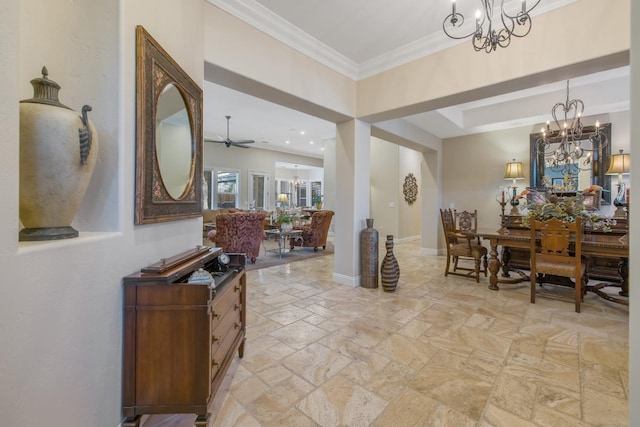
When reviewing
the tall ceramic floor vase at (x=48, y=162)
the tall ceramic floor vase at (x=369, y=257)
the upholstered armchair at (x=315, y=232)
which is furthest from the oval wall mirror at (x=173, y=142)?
the upholstered armchair at (x=315, y=232)

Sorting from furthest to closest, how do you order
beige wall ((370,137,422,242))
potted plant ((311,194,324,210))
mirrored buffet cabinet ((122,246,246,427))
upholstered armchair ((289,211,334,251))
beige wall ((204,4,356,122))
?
potted plant ((311,194,324,210)) → beige wall ((370,137,422,242)) → upholstered armchair ((289,211,334,251)) → beige wall ((204,4,356,122)) → mirrored buffet cabinet ((122,246,246,427))

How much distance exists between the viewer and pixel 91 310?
123 centimetres

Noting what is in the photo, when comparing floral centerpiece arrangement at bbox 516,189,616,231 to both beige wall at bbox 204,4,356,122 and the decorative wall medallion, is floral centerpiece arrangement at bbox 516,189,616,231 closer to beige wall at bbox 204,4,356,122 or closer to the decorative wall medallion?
beige wall at bbox 204,4,356,122

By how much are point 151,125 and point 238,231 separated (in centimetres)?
384

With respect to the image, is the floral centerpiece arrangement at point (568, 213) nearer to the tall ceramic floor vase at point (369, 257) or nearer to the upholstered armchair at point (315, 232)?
the tall ceramic floor vase at point (369, 257)

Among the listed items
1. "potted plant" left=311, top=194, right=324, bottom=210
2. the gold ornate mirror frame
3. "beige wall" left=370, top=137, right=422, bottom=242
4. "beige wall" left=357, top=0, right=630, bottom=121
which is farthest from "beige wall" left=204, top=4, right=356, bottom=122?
"potted plant" left=311, top=194, right=324, bottom=210

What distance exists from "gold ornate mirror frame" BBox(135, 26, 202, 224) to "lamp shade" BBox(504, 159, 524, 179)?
18.9 ft

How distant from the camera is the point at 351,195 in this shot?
13.3ft

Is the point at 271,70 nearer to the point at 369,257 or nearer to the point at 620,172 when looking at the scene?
the point at 369,257

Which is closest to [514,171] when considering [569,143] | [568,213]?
[569,143]

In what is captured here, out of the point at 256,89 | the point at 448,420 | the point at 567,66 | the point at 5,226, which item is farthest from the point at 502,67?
the point at 5,226

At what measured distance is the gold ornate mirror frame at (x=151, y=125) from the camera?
4.83 feet

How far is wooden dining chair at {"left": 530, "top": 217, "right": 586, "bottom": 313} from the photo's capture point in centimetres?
312

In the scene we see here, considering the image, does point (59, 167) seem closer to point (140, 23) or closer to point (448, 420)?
point (140, 23)
